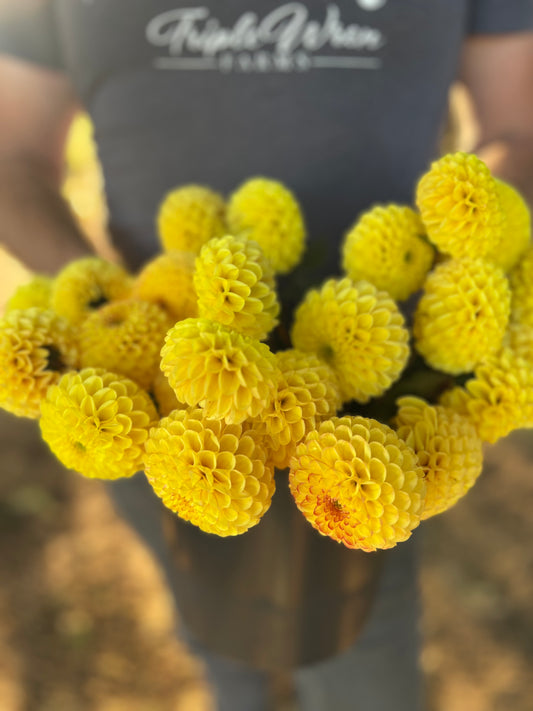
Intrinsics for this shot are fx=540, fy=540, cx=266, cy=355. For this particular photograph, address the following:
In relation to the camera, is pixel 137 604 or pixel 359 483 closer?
pixel 359 483

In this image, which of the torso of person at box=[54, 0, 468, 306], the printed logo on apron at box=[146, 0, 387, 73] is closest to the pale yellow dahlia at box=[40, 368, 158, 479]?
the torso of person at box=[54, 0, 468, 306]

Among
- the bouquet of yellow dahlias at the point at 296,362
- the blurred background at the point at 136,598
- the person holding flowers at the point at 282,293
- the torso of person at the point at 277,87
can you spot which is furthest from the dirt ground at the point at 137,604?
the bouquet of yellow dahlias at the point at 296,362

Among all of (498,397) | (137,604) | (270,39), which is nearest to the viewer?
(498,397)

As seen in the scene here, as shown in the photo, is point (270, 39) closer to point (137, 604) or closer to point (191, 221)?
point (191, 221)

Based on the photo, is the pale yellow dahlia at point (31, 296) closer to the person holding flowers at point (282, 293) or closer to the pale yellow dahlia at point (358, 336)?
the person holding flowers at point (282, 293)

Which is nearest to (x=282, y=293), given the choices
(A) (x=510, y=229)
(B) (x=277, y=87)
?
(A) (x=510, y=229)

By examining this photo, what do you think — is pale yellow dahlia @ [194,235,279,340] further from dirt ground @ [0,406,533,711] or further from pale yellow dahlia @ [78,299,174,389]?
dirt ground @ [0,406,533,711]

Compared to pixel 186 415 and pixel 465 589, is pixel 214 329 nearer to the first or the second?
pixel 186 415
